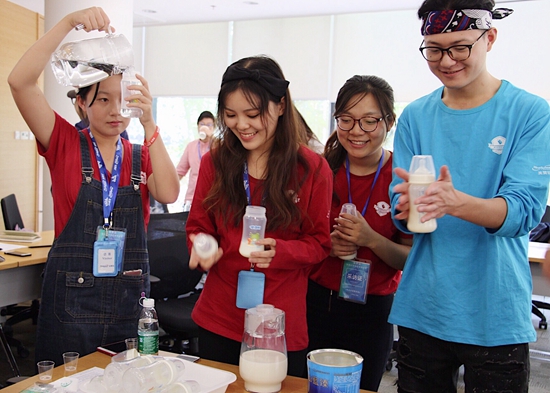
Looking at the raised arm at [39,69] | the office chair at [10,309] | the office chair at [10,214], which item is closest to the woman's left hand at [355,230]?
the raised arm at [39,69]

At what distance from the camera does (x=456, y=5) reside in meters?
1.61

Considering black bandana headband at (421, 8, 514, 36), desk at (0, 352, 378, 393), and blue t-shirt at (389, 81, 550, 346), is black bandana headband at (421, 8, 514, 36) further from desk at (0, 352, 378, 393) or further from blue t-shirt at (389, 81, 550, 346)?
desk at (0, 352, 378, 393)

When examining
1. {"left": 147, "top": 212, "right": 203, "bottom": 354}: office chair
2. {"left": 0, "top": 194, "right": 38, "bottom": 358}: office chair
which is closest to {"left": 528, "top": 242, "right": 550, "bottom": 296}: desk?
{"left": 147, "top": 212, "right": 203, "bottom": 354}: office chair

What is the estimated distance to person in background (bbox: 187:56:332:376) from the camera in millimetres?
1835

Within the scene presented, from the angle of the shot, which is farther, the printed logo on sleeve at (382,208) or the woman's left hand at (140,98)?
the printed logo on sleeve at (382,208)

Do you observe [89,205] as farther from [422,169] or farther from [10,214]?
[10,214]

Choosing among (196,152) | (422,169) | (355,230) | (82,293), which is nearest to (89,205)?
(82,293)

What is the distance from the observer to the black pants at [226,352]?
72.6 inches

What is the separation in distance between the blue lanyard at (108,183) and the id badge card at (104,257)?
0.08 m

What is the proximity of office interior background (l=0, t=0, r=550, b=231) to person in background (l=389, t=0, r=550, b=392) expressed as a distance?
14.2 ft

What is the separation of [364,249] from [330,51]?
7.06 meters

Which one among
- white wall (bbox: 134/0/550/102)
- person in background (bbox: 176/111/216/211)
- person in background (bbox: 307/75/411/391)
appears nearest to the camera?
person in background (bbox: 307/75/411/391)

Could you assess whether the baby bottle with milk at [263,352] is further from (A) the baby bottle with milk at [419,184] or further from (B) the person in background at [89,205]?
(B) the person in background at [89,205]

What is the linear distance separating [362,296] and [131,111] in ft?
3.67
